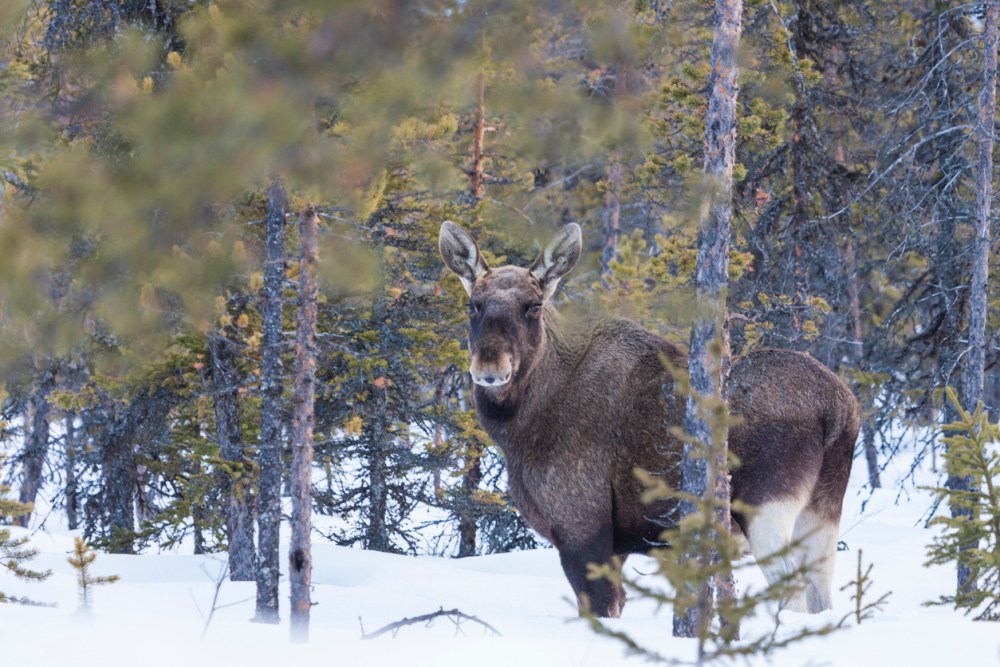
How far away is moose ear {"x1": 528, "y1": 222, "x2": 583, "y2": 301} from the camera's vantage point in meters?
7.90

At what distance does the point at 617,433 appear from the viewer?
7820mm

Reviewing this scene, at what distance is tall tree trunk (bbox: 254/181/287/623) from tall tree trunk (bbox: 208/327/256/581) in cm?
73

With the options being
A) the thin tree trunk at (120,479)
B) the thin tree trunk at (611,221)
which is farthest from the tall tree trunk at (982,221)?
the thin tree trunk at (120,479)

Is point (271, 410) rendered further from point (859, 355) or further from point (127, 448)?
point (859, 355)

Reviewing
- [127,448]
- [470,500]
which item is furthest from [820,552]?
[127,448]

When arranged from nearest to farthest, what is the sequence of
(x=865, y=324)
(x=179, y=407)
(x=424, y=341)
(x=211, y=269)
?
(x=211, y=269) → (x=424, y=341) → (x=179, y=407) → (x=865, y=324)

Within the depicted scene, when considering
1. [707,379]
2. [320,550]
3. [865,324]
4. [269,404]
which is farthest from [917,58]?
[865,324]

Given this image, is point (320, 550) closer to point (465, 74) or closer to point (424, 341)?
point (424, 341)

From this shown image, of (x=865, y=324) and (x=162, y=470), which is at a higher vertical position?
(x=865, y=324)

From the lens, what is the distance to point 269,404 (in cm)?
1006

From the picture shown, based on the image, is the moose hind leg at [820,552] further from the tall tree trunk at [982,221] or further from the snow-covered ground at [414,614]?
the tall tree trunk at [982,221]

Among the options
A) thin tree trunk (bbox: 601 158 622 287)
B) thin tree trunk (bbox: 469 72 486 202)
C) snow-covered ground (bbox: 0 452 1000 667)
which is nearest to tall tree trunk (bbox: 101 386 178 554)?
snow-covered ground (bbox: 0 452 1000 667)

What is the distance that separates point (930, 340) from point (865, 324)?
39.7 ft

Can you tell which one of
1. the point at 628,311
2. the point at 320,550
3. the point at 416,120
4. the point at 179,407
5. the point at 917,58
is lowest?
the point at 320,550
